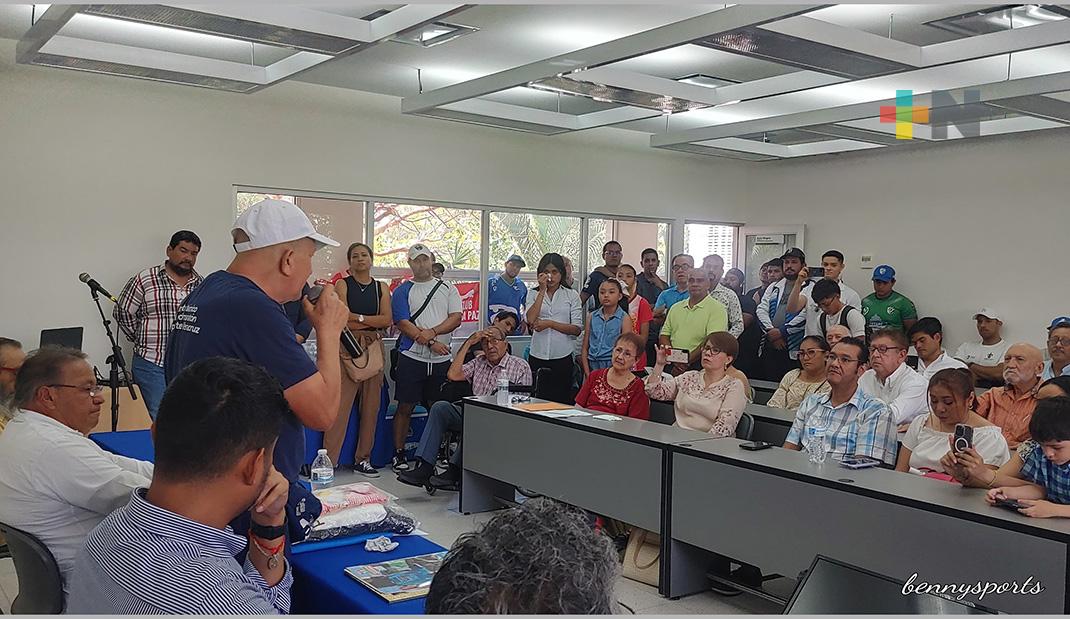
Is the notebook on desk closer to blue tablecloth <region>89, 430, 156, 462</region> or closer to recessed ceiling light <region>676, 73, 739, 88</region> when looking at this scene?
blue tablecloth <region>89, 430, 156, 462</region>

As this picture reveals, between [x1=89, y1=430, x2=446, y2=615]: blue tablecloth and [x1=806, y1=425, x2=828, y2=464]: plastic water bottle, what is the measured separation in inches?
73.0

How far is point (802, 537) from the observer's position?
325cm

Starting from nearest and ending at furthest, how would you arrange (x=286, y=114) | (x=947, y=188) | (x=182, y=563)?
1. (x=182, y=563)
2. (x=286, y=114)
3. (x=947, y=188)

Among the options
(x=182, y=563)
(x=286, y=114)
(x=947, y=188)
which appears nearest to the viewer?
(x=182, y=563)

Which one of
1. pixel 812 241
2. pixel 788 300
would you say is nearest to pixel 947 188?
pixel 812 241

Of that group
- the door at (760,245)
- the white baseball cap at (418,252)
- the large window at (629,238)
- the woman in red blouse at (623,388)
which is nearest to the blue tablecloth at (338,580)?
the woman in red blouse at (623,388)

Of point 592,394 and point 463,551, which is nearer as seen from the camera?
point 463,551

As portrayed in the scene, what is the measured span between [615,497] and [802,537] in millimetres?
1027

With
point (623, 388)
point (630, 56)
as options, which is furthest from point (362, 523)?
point (630, 56)

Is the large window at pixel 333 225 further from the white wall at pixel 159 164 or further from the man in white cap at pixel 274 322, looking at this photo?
the man in white cap at pixel 274 322

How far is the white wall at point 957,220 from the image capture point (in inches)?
282

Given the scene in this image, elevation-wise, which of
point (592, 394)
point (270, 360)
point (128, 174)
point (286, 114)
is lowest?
point (592, 394)

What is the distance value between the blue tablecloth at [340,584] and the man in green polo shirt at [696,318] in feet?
13.3

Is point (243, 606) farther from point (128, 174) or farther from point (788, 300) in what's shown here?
point (788, 300)
